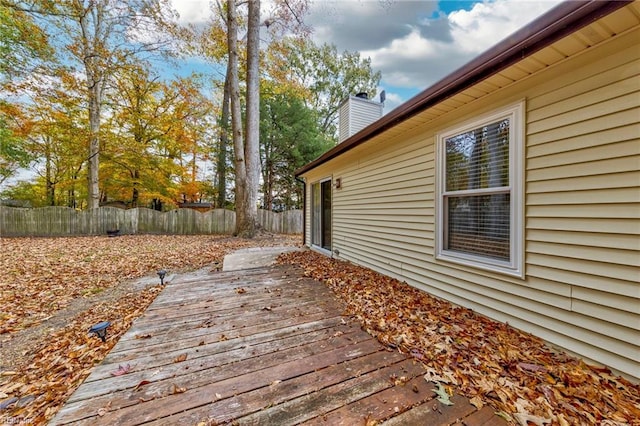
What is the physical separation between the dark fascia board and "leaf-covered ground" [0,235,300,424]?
149 inches

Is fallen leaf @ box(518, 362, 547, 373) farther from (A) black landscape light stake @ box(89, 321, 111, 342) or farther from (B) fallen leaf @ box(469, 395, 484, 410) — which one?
(A) black landscape light stake @ box(89, 321, 111, 342)

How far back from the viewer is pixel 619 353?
1.71 meters

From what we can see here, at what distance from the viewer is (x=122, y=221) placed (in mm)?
10516

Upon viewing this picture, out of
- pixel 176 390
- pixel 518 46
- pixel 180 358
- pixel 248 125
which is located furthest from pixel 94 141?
pixel 518 46

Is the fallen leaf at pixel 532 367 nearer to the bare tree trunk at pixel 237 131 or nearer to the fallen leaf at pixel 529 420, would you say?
the fallen leaf at pixel 529 420

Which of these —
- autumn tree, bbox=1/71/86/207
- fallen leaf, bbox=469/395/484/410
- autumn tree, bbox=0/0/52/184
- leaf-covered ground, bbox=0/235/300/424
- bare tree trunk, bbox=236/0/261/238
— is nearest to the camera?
fallen leaf, bbox=469/395/484/410

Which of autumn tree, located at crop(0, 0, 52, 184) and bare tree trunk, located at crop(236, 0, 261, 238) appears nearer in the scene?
autumn tree, located at crop(0, 0, 52, 184)

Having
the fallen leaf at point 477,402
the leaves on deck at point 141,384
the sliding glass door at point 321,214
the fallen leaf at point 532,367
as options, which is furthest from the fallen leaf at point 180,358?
the sliding glass door at point 321,214

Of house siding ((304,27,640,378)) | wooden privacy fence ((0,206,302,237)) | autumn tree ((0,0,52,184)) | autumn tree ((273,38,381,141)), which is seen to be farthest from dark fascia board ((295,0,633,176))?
autumn tree ((273,38,381,141))

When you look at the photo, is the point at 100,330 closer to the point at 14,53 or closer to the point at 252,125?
the point at 252,125

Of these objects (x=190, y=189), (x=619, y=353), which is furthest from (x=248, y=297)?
(x=190, y=189)

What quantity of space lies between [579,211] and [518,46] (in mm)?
1309

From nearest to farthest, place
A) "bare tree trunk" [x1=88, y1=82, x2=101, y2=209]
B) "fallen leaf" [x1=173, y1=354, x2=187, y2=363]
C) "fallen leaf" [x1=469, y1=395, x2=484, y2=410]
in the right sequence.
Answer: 1. "fallen leaf" [x1=469, y1=395, x2=484, y2=410]
2. "fallen leaf" [x1=173, y1=354, x2=187, y2=363]
3. "bare tree trunk" [x1=88, y1=82, x2=101, y2=209]

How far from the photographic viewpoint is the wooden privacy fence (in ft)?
30.6
